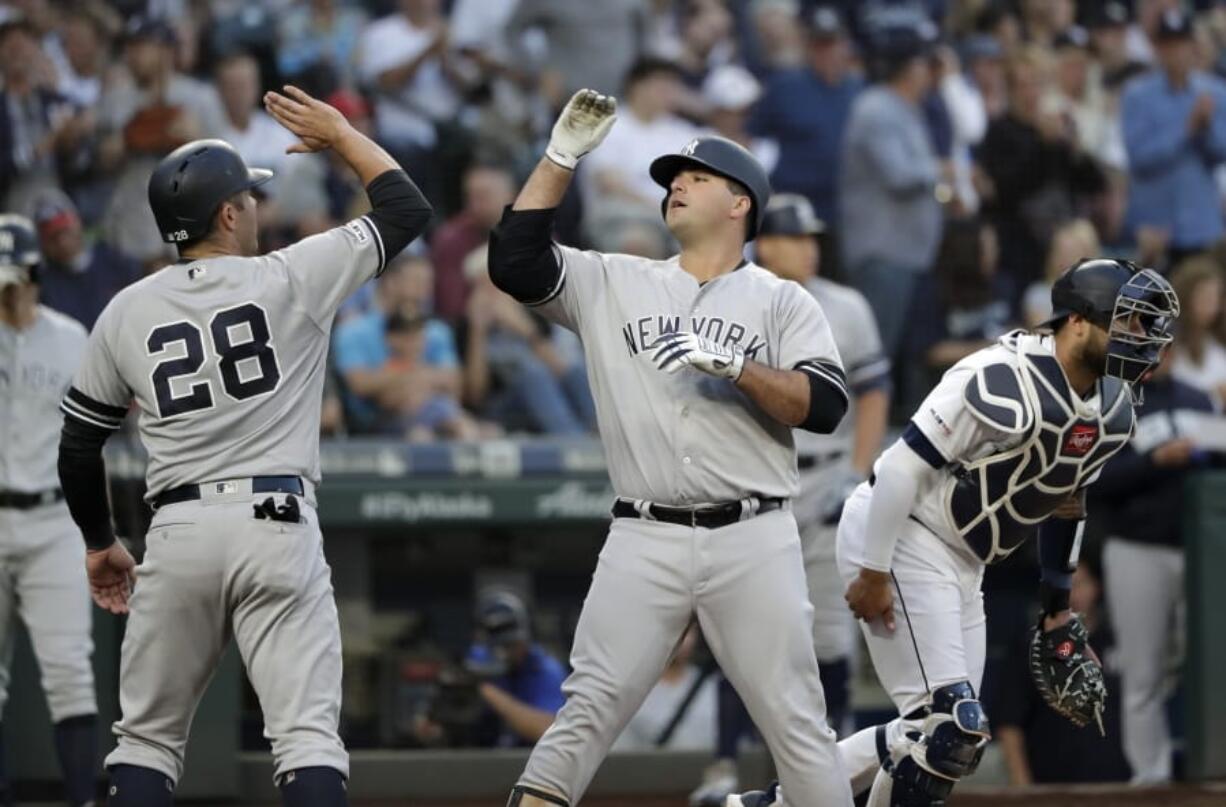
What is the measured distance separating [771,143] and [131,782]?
644 centimetres

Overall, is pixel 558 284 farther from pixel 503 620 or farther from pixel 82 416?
pixel 503 620

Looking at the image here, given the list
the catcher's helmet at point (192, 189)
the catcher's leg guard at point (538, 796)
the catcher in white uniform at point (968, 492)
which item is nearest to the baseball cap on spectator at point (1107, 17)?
the catcher in white uniform at point (968, 492)

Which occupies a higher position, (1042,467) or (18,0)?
(18,0)

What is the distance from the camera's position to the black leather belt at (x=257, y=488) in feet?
14.9

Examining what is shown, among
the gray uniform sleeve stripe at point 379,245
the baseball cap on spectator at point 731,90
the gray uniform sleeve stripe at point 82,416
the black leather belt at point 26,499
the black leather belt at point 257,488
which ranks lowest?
the black leather belt at point 26,499

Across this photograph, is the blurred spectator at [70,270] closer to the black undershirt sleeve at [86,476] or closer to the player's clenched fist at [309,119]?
the black undershirt sleeve at [86,476]

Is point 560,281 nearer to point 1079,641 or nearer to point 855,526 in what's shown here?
point 855,526

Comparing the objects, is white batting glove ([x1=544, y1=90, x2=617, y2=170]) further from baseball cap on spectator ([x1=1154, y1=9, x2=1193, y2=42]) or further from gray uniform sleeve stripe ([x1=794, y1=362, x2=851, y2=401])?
baseball cap on spectator ([x1=1154, y1=9, x2=1193, y2=42])

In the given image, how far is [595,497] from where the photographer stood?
317 inches

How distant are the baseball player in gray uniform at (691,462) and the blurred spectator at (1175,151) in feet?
19.2

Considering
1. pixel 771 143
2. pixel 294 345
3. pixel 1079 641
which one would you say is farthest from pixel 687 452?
pixel 771 143

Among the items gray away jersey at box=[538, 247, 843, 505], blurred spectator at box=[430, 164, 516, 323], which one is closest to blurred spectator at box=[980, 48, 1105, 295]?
blurred spectator at box=[430, 164, 516, 323]

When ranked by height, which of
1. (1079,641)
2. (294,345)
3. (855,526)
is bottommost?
(1079,641)

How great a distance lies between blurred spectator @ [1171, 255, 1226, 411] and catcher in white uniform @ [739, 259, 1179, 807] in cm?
333
